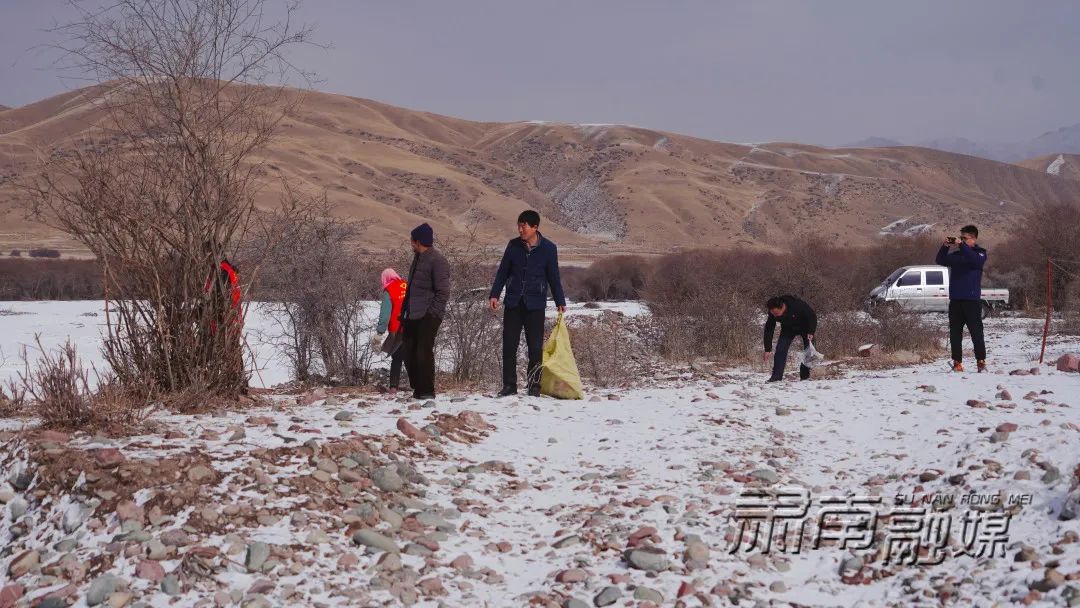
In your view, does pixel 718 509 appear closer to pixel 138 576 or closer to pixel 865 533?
pixel 865 533

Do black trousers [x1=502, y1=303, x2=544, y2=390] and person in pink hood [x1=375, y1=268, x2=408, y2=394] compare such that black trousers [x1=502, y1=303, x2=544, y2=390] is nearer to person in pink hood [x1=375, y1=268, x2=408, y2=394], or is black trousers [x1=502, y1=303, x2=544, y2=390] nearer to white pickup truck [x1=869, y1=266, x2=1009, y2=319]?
person in pink hood [x1=375, y1=268, x2=408, y2=394]

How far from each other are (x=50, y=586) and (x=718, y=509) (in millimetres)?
3363

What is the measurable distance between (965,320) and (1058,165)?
17794 centimetres

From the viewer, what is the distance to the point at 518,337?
804cm

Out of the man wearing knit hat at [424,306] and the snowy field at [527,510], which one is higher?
the man wearing knit hat at [424,306]

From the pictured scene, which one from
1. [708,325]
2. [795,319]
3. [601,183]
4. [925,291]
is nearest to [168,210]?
[795,319]

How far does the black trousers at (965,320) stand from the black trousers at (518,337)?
427 centimetres

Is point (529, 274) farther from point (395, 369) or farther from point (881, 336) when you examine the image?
point (881, 336)

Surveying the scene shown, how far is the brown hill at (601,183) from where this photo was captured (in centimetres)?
8169

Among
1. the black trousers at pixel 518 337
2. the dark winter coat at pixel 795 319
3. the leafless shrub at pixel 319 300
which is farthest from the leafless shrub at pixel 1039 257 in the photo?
the black trousers at pixel 518 337

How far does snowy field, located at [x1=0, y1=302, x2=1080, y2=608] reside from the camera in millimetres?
4012

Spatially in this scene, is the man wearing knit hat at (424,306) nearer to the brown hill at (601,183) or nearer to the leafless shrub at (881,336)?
the leafless shrub at (881,336)

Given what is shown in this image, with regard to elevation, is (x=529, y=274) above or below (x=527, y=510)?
above

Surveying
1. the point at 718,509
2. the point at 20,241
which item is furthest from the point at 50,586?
the point at 20,241
